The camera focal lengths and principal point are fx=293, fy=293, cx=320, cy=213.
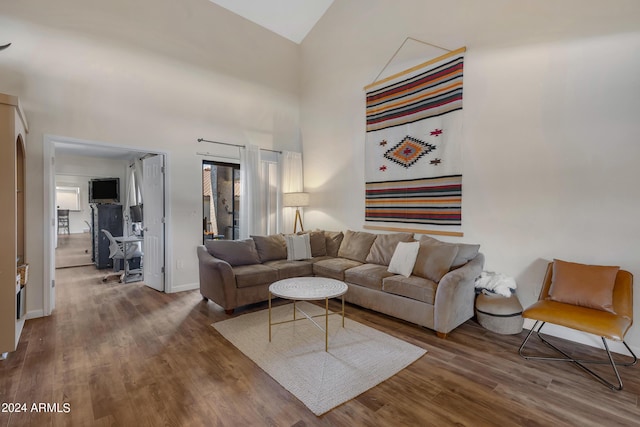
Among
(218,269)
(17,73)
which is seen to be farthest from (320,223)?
(17,73)

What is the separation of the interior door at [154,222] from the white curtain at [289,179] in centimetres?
197

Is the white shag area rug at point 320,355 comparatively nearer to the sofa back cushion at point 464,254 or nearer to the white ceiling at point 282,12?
the sofa back cushion at point 464,254

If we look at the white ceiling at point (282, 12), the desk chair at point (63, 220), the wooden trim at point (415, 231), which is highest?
the white ceiling at point (282, 12)

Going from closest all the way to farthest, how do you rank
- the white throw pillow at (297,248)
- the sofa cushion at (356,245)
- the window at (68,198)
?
the sofa cushion at (356,245), the white throw pillow at (297,248), the window at (68,198)

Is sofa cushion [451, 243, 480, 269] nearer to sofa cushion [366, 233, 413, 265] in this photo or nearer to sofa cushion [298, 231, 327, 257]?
sofa cushion [366, 233, 413, 265]

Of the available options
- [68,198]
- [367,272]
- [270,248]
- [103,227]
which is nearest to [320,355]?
[367,272]

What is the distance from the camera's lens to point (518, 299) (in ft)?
9.92

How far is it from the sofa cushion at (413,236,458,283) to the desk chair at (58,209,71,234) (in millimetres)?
11071

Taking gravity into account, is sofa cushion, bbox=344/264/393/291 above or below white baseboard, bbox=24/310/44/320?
above

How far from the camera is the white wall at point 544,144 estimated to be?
8.19 ft

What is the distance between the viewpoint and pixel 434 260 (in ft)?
10.4

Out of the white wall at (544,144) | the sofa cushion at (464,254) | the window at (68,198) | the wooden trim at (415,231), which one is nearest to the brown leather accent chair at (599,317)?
the white wall at (544,144)

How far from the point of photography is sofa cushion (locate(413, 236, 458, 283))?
3062 millimetres

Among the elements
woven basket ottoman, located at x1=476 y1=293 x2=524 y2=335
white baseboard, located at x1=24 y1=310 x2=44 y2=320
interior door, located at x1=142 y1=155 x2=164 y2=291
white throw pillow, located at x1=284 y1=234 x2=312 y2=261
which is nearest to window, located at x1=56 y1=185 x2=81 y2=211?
interior door, located at x1=142 y1=155 x2=164 y2=291
